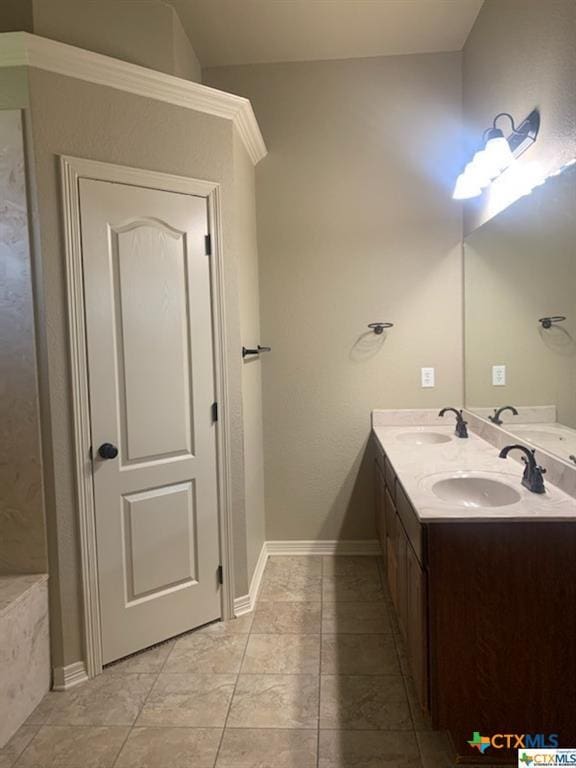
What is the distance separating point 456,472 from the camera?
199 centimetres

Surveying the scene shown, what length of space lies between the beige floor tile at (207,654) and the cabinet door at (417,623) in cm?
80

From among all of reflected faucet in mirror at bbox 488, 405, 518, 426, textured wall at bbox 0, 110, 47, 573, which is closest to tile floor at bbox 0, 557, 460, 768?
textured wall at bbox 0, 110, 47, 573

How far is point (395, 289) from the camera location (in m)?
3.07

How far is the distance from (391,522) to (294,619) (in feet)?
2.39

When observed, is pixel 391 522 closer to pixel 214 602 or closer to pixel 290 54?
pixel 214 602

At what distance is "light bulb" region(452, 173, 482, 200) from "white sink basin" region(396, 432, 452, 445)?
52.3 inches

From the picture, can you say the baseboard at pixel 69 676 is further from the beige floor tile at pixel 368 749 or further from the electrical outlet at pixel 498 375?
the electrical outlet at pixel 498 375

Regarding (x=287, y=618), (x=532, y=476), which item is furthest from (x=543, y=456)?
(x=287, y=618)

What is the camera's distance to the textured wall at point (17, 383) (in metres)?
1.94

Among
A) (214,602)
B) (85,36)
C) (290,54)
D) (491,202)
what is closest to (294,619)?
(214,602)

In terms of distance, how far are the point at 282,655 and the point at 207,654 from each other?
345 mm

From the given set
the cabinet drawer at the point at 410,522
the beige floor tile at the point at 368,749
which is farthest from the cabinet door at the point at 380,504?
the beige floor tile at the point at 368,749

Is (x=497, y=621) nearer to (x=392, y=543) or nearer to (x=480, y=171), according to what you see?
(x=392, y=543)

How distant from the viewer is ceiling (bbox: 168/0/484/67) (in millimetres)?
2514
